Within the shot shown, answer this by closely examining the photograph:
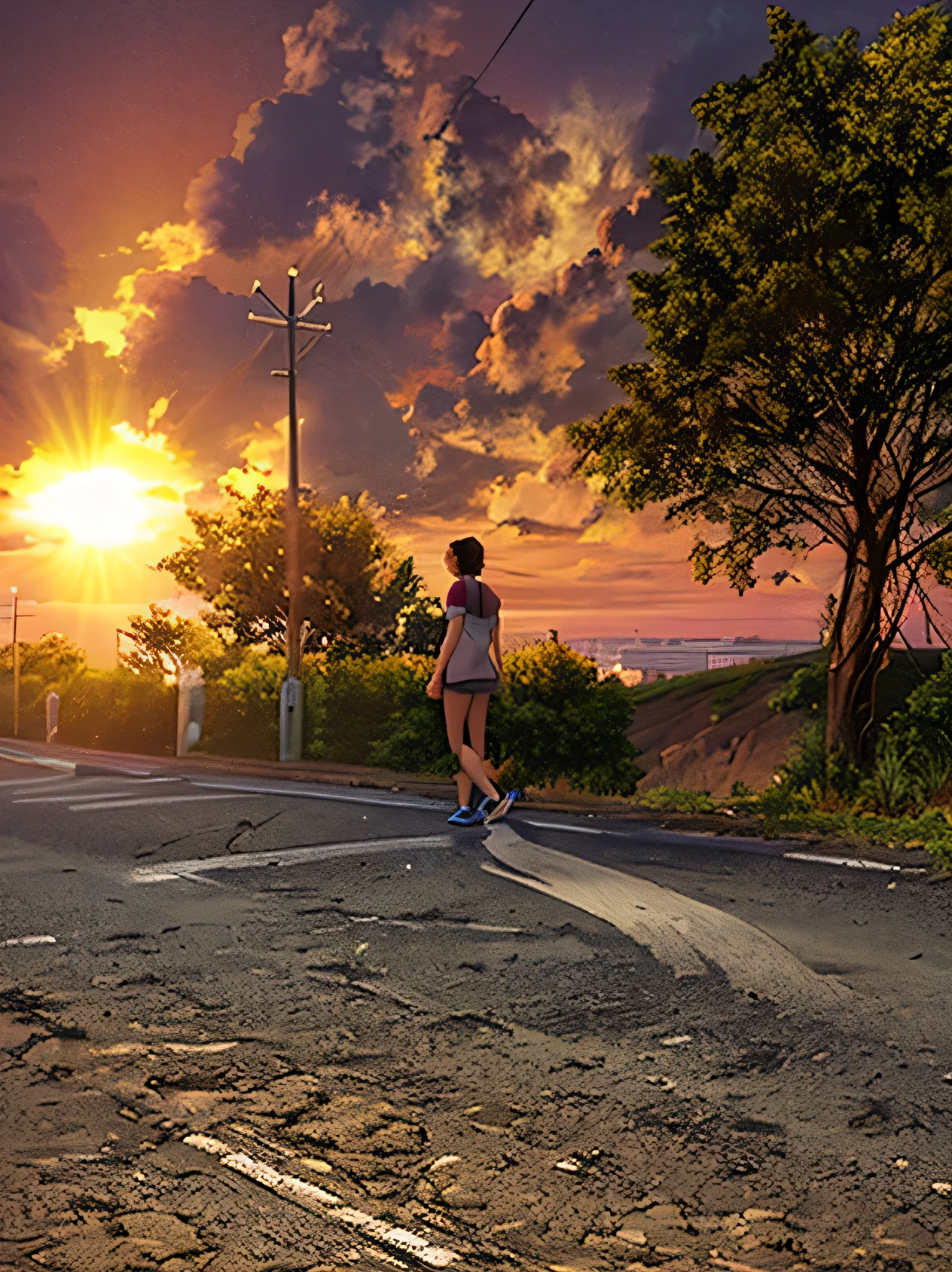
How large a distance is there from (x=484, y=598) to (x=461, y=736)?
1172 millimetres

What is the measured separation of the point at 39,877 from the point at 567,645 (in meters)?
7.86

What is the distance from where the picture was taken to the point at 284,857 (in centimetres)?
843

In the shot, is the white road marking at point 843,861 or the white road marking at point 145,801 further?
the white road marking at point 145,801

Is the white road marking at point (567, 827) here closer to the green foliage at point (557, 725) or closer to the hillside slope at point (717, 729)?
the green foliage at point (557, 725)

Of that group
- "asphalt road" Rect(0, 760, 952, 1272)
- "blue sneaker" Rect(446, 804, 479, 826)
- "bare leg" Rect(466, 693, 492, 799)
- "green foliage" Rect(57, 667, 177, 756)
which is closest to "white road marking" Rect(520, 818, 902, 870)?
"asphalt road" Rect(0, 760, 952, 1272)

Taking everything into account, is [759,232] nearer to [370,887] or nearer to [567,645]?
[567,645]

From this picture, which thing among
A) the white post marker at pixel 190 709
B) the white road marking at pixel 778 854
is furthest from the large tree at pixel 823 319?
the white post marker at pixel 190 709

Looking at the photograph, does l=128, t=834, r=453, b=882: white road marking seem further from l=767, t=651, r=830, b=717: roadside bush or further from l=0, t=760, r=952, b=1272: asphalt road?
l=767, t=651, r=830, b=717: roadside bush

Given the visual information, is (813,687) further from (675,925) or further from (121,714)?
(121,714)

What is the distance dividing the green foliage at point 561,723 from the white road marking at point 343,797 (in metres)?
1.69

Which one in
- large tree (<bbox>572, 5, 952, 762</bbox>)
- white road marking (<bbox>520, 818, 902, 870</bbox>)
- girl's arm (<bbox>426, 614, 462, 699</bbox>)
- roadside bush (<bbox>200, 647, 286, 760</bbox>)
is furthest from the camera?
roadside bush (<bbox>200, 647, 286, 760</bbox>)

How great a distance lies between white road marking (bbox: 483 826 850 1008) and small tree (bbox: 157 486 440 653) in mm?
19807

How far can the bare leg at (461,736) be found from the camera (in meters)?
9.22

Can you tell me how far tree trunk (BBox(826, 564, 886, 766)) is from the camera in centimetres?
1233
